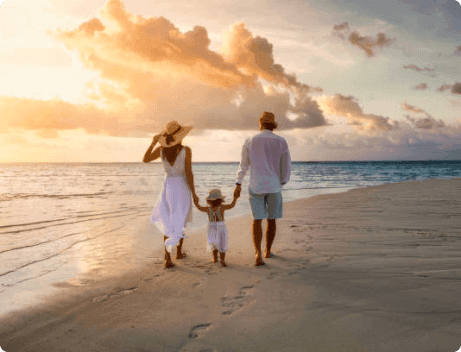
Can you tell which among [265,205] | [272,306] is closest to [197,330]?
[272,306]

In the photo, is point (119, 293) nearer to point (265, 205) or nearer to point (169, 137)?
point (169, 137)

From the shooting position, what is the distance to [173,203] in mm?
5047

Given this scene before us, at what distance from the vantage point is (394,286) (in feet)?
12.3

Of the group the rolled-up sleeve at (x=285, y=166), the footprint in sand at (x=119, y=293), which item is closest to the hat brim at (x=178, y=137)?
the rolled-up sleeve at (x=285, y=166)

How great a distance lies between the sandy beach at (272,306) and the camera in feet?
8.95

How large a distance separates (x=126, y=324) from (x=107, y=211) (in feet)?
28.5

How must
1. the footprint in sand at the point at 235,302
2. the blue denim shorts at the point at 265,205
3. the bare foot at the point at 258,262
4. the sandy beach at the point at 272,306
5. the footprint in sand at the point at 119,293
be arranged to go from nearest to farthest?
the sandy beach at the point at 272,306 < the footprint in sand at the point at 235,302 < the footprint in sand at the point at 119,293 < the bare foot at the point at 258,262 < the blue denim shorts at the point at 265,205

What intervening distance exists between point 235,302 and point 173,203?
2.05 metres

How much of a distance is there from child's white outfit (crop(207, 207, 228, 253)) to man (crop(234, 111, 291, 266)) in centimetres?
45

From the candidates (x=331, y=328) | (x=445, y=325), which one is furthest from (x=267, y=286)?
(x=445, y=325)

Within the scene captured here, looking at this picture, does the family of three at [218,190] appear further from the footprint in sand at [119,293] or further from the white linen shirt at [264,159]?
the footprint in sand at [119,293]

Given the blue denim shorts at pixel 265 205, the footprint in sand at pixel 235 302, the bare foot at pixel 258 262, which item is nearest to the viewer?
the footprint in sand at pixel 235 302

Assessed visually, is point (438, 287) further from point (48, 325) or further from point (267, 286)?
point (48, 325)

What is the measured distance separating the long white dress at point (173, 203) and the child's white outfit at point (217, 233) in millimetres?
506
